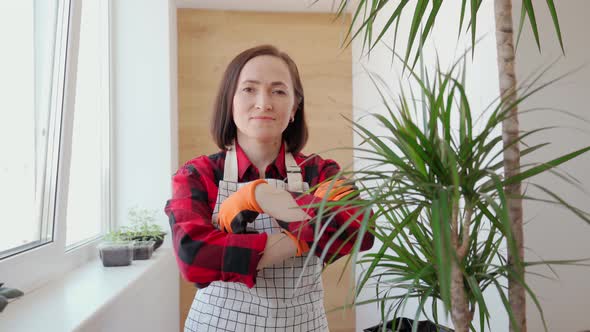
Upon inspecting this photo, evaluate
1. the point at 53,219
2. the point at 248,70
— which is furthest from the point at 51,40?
the point at 248,70

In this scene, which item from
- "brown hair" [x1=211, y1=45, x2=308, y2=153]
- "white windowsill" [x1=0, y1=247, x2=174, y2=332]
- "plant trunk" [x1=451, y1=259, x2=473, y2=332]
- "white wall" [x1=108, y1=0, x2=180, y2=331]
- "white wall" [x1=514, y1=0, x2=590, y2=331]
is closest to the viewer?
"plant trunk" [x1=451, y1=259, x2=473, y2=332]

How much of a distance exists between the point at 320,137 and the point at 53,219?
6.58 ft

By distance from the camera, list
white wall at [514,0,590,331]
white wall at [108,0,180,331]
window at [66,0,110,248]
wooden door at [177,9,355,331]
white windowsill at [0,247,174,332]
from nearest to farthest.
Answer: white windowsill at [0,247,174,332] → white wall at [514,0,590,331] → window at [66,0,110,248] → white wall at [108,0,180,331] → wooden door at [177,9,355,331]

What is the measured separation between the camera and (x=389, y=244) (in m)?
0.81

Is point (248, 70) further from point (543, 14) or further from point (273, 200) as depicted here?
point (543, 14)

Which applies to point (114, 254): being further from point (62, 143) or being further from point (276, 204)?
point (276, 204)

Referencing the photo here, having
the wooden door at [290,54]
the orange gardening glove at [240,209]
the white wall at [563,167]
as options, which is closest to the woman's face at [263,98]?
the orange gardening glove at [240,209]

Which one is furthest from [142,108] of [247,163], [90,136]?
[247,163]

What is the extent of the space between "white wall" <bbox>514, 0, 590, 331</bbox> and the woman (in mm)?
723

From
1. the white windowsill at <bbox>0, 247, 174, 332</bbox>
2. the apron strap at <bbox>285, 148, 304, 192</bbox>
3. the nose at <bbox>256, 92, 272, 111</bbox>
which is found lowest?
the white windowsill at <bbox>0, 247, 174, 332</bbox>

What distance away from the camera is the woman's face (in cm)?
132

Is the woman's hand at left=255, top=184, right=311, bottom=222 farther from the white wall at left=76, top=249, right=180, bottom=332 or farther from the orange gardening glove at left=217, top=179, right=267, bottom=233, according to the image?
the white wall at left=76, top=249, right=180, bottom=332

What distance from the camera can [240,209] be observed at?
3.76 ft

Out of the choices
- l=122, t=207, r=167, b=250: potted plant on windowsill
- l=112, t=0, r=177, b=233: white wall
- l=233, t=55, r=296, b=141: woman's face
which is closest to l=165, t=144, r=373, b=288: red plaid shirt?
l=233, t=55, r=296, b=141: woman's face
